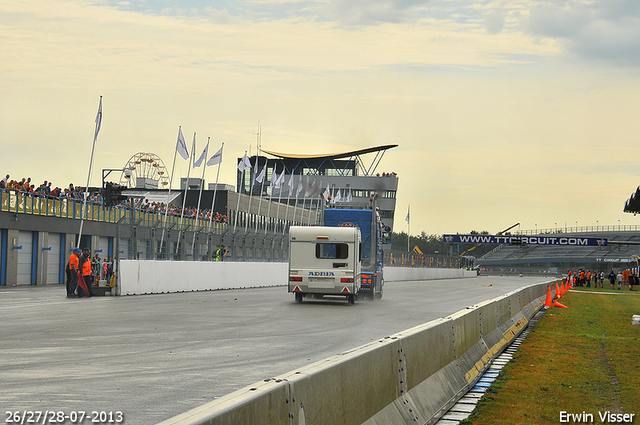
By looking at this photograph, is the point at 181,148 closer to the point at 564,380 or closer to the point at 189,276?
the point at 189,276

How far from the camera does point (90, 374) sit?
10555mm

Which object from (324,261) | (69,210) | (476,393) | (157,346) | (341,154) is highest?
(341,154)

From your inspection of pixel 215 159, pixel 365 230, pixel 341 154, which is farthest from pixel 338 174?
pixel 365 230

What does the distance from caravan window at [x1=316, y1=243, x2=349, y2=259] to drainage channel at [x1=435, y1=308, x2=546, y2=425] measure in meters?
10.8

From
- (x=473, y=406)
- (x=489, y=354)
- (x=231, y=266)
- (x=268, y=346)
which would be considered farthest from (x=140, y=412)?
(x=231, y=266)

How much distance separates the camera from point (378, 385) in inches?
275

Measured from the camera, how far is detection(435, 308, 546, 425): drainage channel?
339 inches

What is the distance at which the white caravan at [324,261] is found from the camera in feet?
87.4

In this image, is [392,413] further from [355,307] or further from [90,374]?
[355,307]

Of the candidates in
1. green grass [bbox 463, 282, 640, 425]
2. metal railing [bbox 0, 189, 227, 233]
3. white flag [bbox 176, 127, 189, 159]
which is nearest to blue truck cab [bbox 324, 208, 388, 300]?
metal railing [bbox 0, 189, 227, 233]

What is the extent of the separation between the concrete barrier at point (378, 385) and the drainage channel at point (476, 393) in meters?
0.10

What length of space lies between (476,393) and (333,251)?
54.2ft

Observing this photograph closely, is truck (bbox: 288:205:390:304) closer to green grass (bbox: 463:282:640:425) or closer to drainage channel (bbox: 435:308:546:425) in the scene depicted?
green grass (bbox: 463:282:640:425)

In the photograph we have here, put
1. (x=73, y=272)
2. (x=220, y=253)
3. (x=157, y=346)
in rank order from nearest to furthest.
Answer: (x=157, y=346) → (x=73, y=272) → (x=220, y=253)
